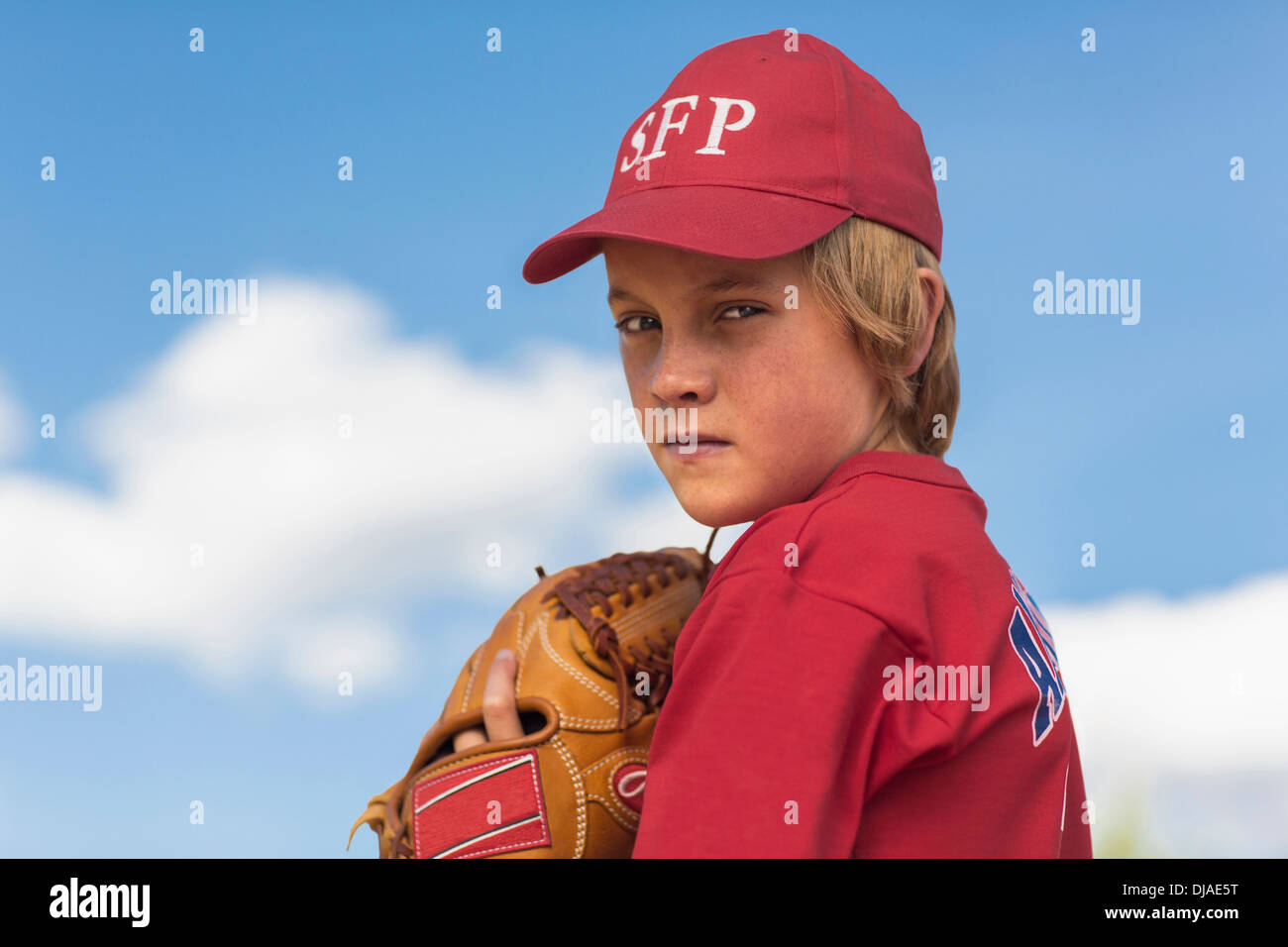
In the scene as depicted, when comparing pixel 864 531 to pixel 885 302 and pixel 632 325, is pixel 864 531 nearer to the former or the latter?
pixel 885 302

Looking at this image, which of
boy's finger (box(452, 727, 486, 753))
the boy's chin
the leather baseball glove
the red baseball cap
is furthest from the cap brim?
boy's finger (box(452, 727, 486, 753))

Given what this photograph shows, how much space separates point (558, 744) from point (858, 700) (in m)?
0.74

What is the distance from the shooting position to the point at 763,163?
1.98m

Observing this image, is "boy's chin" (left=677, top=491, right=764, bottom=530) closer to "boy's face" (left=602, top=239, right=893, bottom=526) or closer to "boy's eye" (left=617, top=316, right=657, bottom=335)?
"boy's face" (left=602, top=239, right=893, bottom=526)

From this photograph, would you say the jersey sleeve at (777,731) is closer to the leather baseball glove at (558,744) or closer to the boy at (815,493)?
the boy at (815,493)

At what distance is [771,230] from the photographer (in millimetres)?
1867

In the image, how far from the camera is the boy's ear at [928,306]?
204 cm

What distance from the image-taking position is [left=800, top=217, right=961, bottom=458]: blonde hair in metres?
1.93

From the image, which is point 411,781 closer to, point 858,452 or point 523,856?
point 523,856

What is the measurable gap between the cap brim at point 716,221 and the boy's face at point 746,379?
58 millimetres

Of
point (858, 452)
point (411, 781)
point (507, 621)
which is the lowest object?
point (411, 781)
